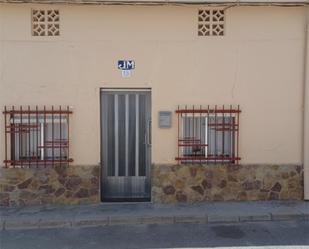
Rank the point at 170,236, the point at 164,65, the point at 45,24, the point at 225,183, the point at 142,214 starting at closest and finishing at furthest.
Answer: the point at 170,236 < the point at 142,214 < the point at 45,24 < the point at 164,65 < the point at 225,183

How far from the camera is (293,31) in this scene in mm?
8383

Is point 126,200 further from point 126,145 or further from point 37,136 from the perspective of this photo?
point 37,136

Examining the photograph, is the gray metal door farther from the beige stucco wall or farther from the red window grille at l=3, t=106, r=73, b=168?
the red window grille at l=3, t=106, r=73, b=168

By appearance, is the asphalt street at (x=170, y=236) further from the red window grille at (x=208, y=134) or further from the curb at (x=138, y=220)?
the red window grille at (x=208, y=134)

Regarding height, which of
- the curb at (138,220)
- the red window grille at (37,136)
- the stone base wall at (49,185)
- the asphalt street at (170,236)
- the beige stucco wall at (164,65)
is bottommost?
the asphalt street at (170,236)

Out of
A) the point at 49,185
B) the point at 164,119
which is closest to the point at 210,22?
the point at 164,119

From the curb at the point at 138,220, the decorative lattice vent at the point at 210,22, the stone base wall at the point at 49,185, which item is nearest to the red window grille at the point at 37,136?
the stone base wall at the point at 49,185

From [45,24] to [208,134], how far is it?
12.4 ft

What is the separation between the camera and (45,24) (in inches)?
322

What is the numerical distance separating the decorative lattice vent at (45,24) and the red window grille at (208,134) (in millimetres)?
2834

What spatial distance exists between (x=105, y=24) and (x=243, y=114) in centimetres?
318

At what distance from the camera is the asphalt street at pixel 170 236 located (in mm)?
6266

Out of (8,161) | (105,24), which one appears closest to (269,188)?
(105,24)

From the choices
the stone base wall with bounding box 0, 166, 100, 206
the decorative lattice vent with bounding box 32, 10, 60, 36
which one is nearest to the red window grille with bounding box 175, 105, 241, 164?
the stone base wall with bounding box 0, 166, 100, 206
